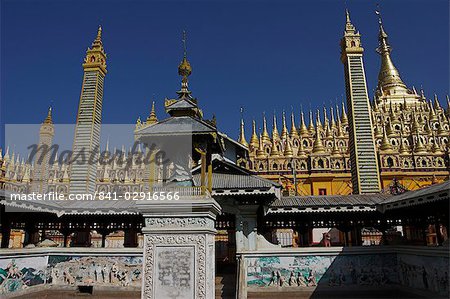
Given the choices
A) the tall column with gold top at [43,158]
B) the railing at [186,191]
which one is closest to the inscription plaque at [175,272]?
the railing at [186,191]

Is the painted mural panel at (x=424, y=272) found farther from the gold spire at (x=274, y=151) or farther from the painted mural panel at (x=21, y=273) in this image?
the gold spire at (x=274, y=151)

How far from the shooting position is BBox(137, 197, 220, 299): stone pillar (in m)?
6.21

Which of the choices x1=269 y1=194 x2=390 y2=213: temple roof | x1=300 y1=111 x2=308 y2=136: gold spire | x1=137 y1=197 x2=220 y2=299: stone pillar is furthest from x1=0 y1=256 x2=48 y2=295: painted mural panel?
x1=300 y1=111 x2=308 y2=136: gold spire

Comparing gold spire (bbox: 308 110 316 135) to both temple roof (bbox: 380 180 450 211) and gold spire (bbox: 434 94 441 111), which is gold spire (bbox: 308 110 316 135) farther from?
temple roof (bbox: 380 180 450 211)

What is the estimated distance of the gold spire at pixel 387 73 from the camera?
58.2m

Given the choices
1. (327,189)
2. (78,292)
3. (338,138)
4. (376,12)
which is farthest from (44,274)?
(376,12)

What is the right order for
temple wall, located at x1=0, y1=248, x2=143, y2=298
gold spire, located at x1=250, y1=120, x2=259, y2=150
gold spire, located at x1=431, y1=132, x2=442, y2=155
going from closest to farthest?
temple wall, located at x1=0, y1=248, x2=143, y2=298, gold spire, located at x1=431, y1=132, x2=442, y2=155, gold spire, located at x1=250, y1=120, x2=259, y2=150

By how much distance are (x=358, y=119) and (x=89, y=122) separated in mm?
17835

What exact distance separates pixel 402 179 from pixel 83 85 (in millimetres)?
32028

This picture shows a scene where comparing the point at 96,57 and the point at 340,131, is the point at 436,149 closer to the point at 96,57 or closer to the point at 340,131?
the point at 340,131

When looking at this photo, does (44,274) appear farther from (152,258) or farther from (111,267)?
(152,258)

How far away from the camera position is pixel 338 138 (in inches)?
1763

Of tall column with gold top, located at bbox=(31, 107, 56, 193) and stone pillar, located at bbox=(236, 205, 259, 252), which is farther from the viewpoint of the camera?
tall column with gold top, located at bbox=(31, 107, 56, 193)

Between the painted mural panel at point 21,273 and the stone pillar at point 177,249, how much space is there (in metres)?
10.2
